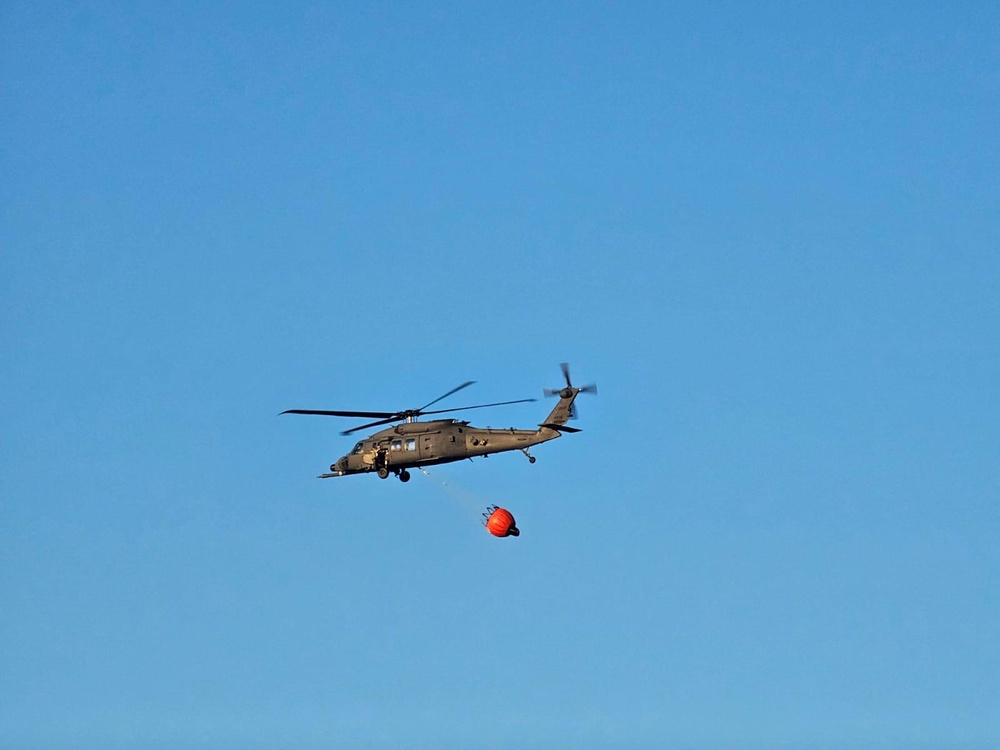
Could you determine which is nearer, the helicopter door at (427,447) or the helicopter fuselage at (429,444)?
the helicopter fuselage at (429,444)

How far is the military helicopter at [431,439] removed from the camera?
340 ft

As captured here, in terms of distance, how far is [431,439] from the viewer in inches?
4210

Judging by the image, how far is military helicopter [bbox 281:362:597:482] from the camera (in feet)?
340

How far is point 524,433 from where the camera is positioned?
10362 centimetres

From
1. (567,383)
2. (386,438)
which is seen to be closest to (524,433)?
(567,383)

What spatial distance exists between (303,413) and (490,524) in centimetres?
1405

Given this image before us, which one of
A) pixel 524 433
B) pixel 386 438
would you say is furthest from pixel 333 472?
pixel 524 433

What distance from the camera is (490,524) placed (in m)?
101

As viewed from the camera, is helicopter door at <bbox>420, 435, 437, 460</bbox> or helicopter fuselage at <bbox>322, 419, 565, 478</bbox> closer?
helicopter fuselage at <bbox>322, 419, 565, 478</bbox>

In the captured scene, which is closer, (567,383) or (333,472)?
(567,383)

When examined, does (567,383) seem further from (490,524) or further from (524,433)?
(490,524)

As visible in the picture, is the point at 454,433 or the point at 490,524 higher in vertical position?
the point at 454,433

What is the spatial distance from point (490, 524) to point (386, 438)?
12958mm

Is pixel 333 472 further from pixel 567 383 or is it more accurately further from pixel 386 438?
pixel 567 383
